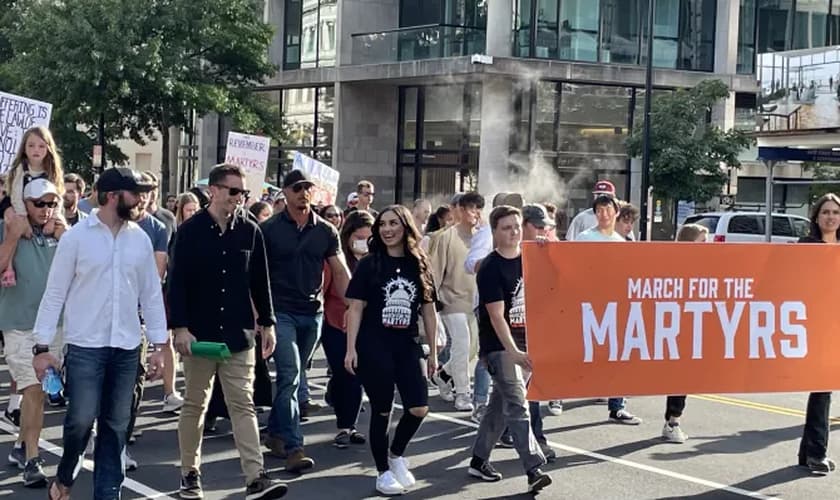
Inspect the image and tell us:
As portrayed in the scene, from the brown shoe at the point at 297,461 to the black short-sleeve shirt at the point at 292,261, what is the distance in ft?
3.15

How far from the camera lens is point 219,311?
271 inches

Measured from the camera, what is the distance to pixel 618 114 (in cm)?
3419

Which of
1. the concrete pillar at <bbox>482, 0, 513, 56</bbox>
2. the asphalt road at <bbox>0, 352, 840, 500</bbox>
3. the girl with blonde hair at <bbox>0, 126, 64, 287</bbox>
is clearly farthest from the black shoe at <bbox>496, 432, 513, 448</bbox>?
the concrete pillar at <bbox>482, 0, 513, 56</bbox>

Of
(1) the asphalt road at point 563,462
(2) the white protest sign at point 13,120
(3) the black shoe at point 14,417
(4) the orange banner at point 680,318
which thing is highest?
(2) the white protest sign at point 13,120

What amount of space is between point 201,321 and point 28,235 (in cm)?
134

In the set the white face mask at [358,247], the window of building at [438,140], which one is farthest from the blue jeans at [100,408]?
the window of building at [438,140]

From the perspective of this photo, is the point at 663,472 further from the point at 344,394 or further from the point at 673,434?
the point at 344,394

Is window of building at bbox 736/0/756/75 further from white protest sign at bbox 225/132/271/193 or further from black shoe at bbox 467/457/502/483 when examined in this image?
black shoe at bbox 467/457/502/483

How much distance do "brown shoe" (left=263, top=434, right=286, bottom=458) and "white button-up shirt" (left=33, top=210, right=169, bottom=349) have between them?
2.26 m

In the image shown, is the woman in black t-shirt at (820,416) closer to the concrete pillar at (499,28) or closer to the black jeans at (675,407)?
the black jeans at (675,407)

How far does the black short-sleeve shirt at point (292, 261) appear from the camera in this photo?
8.12 meters

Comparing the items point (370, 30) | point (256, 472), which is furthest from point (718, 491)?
point (370, 30)

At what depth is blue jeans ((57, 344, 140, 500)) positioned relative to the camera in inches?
243

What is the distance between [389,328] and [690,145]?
2404cm
